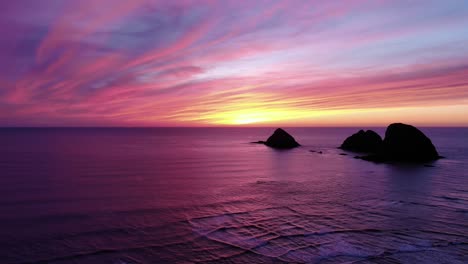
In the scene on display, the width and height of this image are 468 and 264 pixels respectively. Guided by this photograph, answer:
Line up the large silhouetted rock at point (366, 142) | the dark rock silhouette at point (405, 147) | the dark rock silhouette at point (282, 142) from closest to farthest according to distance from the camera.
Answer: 1. the dark rock silhouette at point (405, 147)
2. the large silhouetted rock at point (366, 142)
3. the dark rock silhouette at point (282, 142)

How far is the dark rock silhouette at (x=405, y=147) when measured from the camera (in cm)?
4288

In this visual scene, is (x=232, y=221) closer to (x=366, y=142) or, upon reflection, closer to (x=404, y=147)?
(x=404, y=147)

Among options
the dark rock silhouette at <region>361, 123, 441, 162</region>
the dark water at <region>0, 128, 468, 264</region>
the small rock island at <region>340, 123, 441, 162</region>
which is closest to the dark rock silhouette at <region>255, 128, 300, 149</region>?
the small rock island at <region>340, 123, 441, 162</region>

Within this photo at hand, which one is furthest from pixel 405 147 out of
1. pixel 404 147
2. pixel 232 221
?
pixel 232 221

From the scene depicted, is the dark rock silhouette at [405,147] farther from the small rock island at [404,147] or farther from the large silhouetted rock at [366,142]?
the large silhouetted rock at [366,142]

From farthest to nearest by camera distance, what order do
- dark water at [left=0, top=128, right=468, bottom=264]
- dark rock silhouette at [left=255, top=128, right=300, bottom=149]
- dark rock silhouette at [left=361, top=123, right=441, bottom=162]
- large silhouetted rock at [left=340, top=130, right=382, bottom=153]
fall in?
dark rock silhouette at [left=255, top=128, right=300, bottom=149], large silhouetted rock at [left=340, top=130, right=382, bottom=153], dark rock silhouette at [left=361, top=123, right=441, bottom=162], dark water at [left=0, top=128, right=468, bottom=264]

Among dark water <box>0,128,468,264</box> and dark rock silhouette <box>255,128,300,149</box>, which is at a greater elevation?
dark rock silhouette <box>255,128,300,149</box>

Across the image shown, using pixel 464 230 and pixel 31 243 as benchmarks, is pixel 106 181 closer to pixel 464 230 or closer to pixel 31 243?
pixel 31 243

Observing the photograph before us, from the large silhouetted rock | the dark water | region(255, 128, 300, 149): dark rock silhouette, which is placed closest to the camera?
the dark water

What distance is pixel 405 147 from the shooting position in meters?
43.4

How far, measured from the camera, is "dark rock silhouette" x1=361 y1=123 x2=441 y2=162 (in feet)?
141

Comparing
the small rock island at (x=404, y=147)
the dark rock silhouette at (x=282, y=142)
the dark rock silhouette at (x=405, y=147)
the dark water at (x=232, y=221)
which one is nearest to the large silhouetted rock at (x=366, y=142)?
the small rock island at (x=404, y=147)

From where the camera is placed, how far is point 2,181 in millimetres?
25016

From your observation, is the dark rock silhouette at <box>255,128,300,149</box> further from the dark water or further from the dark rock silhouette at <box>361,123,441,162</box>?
the dark water
